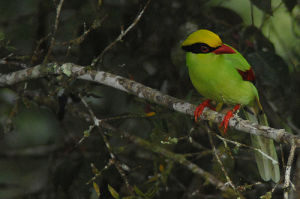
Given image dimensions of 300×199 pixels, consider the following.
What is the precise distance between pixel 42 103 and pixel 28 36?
2.45ft

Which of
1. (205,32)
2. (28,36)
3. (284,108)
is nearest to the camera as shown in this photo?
(205,32)

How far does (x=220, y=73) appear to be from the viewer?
2.86 metres

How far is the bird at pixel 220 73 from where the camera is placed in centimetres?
279

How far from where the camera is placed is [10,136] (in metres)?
5.07

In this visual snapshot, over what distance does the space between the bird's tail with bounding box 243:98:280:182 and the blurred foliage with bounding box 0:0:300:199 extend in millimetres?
104

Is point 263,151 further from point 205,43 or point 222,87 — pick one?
point 205,43

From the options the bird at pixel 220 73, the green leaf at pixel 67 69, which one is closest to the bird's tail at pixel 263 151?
the bird at pixel 220 73

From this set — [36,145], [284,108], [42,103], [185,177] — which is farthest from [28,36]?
[284,108]

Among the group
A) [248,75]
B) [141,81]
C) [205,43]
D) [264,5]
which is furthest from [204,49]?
[141,81]

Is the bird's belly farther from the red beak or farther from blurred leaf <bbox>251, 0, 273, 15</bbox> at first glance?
blurred leaf <bbox>251, 0, 273, 15</bbox>

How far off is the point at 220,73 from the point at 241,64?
0.17 meters

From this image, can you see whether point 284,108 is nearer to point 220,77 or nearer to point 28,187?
point 220,77

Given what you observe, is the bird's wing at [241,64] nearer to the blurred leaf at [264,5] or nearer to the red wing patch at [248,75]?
the red wing patch at [248,75]

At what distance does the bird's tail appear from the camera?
2.95 meters
